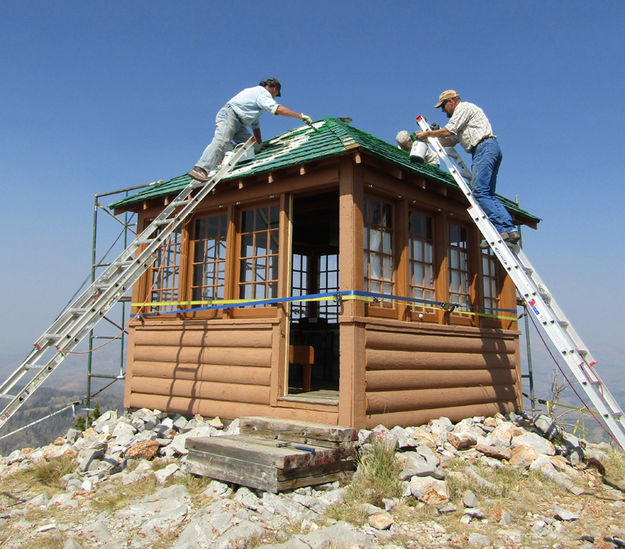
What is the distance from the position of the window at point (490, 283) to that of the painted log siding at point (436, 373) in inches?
19.1

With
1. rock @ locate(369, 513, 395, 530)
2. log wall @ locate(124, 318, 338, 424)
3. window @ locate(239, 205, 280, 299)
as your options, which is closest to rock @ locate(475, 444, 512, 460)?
log wall @ locate(124, 318, 338, 424)

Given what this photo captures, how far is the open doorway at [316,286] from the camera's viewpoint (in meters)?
10.0

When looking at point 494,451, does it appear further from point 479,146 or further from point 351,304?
point 479,146

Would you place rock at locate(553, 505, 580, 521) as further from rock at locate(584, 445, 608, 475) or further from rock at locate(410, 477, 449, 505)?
rock at locate(584, 445, 608, 475)

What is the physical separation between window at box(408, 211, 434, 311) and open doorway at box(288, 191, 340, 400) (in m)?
1.73

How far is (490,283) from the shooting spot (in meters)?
9.80

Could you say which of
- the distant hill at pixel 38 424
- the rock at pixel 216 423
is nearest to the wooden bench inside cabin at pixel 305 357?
the rock at pixel 216 423

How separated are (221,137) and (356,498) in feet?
20.3

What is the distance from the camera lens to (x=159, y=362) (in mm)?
9086

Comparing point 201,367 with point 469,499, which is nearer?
point 469,499

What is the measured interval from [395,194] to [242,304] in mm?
2793

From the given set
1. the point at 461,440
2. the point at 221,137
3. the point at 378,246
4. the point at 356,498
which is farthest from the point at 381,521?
the point at 221,137

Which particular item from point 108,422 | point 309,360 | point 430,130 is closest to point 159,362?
point 108,422

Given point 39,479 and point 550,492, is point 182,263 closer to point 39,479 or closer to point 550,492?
point 39,479
